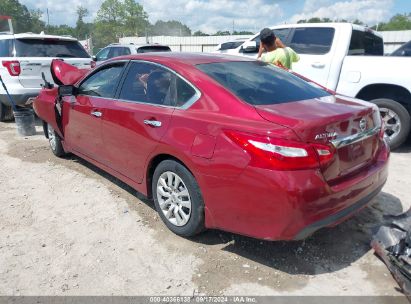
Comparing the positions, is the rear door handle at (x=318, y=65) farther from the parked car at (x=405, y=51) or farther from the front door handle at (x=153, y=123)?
the front door handle at (x=153, y=123)

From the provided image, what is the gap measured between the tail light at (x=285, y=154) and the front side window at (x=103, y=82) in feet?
6.86

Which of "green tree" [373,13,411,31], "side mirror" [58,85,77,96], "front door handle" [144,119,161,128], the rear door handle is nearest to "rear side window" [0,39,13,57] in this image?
"side mirror" [58,85,77,96]

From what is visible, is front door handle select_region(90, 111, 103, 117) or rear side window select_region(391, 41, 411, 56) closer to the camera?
front door handle select_region(90, 111, 103, 117)

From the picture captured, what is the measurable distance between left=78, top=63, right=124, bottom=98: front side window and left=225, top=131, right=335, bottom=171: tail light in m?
2.09

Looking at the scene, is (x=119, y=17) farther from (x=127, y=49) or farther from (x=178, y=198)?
(x=178, y=198)

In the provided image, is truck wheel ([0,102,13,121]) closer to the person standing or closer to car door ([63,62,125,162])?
car door ([63,62,125,162])

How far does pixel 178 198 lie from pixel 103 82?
6.05 ft

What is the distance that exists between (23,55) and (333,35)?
585 cm

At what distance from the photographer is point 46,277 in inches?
116

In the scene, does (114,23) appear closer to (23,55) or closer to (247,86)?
(23,55)

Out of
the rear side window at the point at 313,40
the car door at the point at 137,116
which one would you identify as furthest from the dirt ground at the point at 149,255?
the rear side window at the point at 313,40

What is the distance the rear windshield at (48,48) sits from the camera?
24.5 feet

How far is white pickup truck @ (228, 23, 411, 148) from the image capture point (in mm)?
5633

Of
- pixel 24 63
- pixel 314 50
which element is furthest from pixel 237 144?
pixel 24 63
